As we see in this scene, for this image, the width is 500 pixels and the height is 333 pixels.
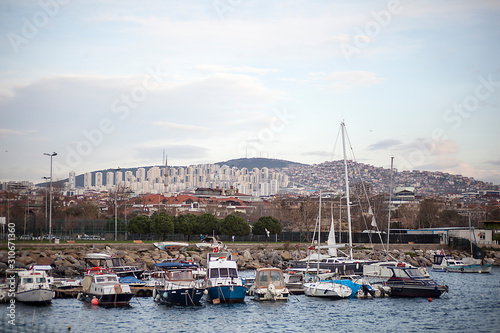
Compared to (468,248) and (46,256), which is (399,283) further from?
(468,248)

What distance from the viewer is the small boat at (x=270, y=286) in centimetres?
3134

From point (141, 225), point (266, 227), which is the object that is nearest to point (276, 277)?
point (266, 227)

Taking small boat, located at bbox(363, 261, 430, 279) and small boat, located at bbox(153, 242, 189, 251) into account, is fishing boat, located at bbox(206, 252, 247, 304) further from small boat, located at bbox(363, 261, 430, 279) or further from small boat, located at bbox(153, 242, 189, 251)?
small boat, located at bbox(153, 242, 189, 251)

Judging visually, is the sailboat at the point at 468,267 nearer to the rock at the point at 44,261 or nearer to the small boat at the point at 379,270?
the small boat at the point at 379,270

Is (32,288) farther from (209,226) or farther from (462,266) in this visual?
(209,226)

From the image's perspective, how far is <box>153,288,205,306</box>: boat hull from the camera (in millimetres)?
29703

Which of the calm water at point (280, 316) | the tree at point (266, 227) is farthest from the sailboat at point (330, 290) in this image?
the tree at point (266, 227)

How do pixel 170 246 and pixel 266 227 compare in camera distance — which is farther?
pixel 266 227

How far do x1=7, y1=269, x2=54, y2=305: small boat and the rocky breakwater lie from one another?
44.7 ft

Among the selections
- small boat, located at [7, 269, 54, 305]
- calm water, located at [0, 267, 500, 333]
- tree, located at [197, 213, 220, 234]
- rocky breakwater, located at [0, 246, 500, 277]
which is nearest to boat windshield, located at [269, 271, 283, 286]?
calm water, located at [0, 267, 500, 333]

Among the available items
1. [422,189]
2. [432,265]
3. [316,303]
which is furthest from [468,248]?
[422,189]

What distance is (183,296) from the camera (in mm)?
29750

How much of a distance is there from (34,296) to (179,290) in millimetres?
7283

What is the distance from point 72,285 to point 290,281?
13230 millimetres
